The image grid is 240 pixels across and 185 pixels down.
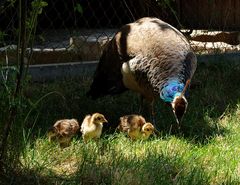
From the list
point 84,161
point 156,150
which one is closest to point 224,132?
point 156,150

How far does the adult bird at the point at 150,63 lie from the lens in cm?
390

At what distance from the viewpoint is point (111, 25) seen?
684 centimetres

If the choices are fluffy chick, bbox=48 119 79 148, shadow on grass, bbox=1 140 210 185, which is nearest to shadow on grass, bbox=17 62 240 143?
fluffy chick, bbox=48 119 79 148

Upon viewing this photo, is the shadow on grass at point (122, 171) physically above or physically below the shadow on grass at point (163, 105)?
above

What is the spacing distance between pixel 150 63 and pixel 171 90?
1.05 ft

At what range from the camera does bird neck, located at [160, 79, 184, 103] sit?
380 centimetres

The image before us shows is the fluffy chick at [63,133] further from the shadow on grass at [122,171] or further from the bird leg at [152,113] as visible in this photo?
the bird leg at [152,113]

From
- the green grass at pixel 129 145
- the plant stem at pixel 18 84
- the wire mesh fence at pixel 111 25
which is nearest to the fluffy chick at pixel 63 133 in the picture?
the green grass at pixel 129 145

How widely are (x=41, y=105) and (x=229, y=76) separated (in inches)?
77.2

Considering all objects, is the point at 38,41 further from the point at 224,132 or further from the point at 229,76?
the point at 224,132

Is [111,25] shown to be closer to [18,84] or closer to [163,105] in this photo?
[163,105]

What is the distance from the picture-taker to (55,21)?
686 centimetres

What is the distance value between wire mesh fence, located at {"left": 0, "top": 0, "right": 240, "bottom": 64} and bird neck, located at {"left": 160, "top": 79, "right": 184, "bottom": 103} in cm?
188

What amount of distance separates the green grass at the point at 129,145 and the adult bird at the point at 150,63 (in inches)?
10.1
